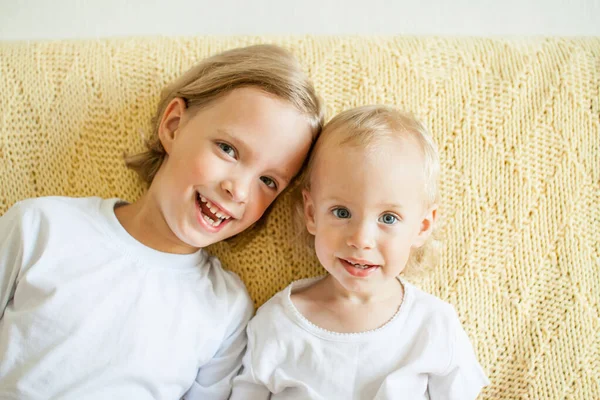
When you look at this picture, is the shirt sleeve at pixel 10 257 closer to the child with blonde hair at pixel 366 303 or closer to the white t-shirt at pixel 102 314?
the white t-shirt at pixel 102 314

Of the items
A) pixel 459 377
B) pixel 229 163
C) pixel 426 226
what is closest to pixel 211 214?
pixel 229 163

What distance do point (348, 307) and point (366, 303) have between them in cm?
4

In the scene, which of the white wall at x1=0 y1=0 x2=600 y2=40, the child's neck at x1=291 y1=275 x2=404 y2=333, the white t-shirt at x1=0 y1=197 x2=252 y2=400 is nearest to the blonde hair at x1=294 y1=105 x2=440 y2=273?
the child's neck at x1=291 y1=275 x2=404 y2=333

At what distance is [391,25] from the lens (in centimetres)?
139

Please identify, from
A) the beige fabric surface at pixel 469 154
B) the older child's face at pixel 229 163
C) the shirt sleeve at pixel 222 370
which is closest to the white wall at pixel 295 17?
the beige fabric surface at pixel 469 154

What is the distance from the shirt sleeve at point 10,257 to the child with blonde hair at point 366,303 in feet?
1.56

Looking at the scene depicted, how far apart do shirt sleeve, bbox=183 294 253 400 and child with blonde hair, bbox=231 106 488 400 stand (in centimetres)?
3

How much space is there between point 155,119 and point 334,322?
0.60 m

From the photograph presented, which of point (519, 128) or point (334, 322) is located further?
point (519, 128)

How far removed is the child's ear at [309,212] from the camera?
102 cm

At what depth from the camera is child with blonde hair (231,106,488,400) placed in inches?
36.0

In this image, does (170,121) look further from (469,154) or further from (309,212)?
(469,154)

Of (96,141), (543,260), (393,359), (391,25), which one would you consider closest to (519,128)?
(543,260)

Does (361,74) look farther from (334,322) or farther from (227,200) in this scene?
(334,322)
